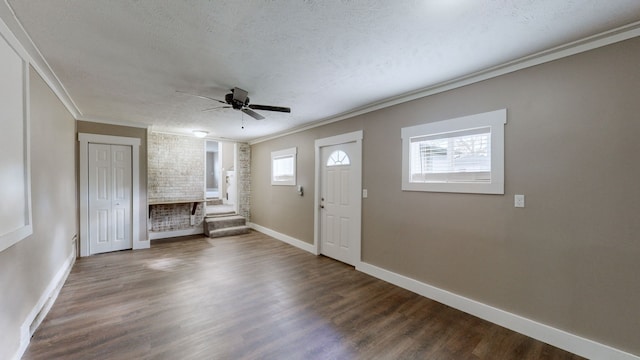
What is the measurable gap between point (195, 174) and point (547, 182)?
667 cm

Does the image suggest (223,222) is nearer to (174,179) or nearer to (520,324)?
(174,179)

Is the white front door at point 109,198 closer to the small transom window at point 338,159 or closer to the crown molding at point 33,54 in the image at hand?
the crown molding at point 33,54

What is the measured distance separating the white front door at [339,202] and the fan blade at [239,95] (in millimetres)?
1919

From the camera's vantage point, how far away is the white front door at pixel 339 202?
4162mm

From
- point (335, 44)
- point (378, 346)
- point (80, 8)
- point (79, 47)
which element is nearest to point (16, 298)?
point (79, 47)

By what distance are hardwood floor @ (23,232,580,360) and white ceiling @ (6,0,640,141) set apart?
101 inches

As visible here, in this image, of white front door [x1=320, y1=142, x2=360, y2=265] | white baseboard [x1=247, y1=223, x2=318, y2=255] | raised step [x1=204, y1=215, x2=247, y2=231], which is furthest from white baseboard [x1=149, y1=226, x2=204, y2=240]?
white front door [x1=320, y1=142, x2=360, y2=265]

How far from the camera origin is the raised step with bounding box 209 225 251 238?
6121 millimetres

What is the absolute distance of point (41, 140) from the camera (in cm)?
263

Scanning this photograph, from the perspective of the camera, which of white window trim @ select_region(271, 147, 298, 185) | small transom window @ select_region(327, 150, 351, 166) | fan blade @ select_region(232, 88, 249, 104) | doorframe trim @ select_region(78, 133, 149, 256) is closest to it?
fan blade @ select_region(232, 88, 249, 104)

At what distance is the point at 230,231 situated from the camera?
20.7 feet

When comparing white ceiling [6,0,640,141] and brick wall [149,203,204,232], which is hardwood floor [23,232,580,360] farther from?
white ceiling [6,0,640,141]

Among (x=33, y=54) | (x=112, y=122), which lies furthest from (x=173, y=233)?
(x=33, y=54)

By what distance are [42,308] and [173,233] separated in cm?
376
